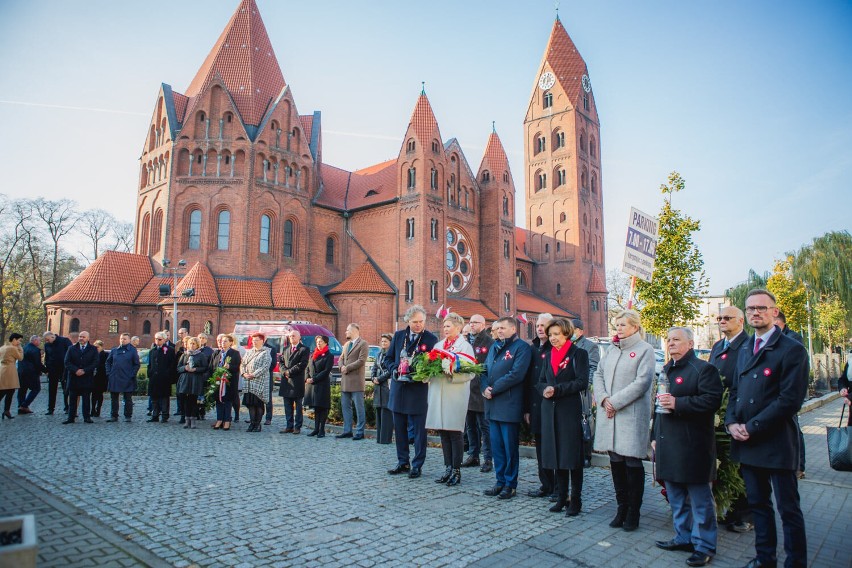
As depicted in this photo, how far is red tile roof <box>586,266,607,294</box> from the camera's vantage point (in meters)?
51.3

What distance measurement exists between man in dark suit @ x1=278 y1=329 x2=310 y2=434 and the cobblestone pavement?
273 centimetres

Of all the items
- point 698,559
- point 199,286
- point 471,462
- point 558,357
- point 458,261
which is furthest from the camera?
point 458,261

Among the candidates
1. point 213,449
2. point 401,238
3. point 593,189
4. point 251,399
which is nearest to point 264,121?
point 401,238

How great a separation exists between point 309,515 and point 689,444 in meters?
3.56

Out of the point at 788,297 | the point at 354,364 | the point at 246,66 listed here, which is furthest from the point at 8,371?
the point at 246,66

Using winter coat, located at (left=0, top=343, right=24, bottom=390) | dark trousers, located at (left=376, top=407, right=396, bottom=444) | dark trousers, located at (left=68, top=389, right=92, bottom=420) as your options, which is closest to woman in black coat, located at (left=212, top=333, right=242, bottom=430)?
dark trousers, located at (left=68, top=389, right=92, bottom=420)

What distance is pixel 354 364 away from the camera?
34.4 ft

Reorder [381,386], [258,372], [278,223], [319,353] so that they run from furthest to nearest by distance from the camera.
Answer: [278,223] < [258,372] < [319,353] < [381,386]

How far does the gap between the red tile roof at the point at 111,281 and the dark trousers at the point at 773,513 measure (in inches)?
1294

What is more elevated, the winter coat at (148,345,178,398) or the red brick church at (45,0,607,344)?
the red brick church at (45,0,607,344)

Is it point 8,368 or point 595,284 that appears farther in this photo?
point 595,284

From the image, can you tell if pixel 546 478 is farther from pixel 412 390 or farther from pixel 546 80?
pixel 546 80

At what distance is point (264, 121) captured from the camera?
35000 mm

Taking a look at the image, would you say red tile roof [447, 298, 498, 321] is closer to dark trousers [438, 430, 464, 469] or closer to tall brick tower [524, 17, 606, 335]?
tall brick tower [524, 17, 606, 335]
